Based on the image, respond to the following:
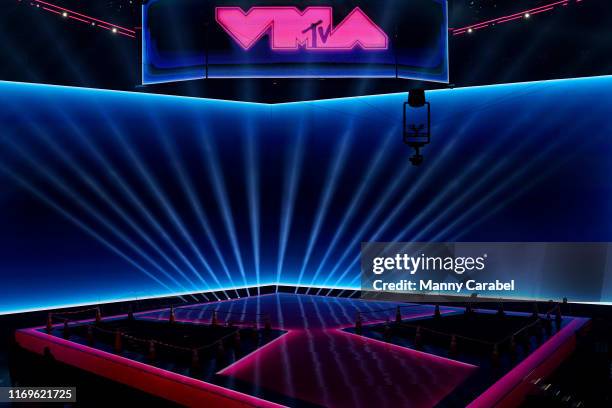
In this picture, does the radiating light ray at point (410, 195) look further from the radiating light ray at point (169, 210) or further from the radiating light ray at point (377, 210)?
the radiating light ray at point (169, 210)

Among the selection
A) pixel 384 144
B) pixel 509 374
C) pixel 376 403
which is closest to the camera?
A: pixel 376 403

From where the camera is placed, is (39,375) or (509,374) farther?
(39,375)

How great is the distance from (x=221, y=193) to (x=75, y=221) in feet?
12.5

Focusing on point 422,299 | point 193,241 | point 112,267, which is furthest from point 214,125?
point 422,299

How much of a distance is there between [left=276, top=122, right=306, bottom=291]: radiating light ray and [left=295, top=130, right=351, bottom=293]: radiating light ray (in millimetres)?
748

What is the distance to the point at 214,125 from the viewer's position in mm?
13797

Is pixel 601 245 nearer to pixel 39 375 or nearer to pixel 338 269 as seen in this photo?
pixel 338 269

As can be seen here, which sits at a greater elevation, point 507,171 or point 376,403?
point 507,171

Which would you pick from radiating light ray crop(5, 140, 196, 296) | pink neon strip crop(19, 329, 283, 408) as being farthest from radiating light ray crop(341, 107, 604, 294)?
pink neon strip crop(19, 329, 283, 408)

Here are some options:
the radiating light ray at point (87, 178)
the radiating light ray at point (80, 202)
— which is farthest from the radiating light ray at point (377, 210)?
the radiating light ray at point (87, 178)

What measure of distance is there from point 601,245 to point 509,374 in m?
6.18

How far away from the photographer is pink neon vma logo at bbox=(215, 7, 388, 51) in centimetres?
1142

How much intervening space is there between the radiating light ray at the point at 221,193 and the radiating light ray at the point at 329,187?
1983 millimetres

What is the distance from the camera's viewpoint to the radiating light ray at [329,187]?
45.5 feet
